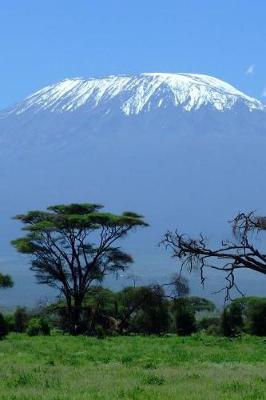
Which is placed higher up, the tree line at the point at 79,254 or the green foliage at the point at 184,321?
the tree line at the point at 79,254

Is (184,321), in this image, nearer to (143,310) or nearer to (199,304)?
(143,310)

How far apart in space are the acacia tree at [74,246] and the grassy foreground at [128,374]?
51.1 ft

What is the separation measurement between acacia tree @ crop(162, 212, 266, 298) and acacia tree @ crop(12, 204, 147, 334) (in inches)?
1190

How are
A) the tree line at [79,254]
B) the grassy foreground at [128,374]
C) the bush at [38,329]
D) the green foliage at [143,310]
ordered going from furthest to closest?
the green foliage at [143,310]
the tree line at [79,254]
the bush at [38,329]
the grassy foreground at [128,374]

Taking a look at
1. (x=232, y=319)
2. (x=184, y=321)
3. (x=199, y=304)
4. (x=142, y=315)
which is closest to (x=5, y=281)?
(x=142, y=315)

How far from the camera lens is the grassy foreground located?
11500 millimetres

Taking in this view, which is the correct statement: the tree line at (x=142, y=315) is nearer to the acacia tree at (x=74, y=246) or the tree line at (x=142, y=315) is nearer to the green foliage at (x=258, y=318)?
the green foliage at (x=258, y=318)

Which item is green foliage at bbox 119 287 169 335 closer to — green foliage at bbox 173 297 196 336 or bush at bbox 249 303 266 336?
green foliage at bbox 173 297 196 336

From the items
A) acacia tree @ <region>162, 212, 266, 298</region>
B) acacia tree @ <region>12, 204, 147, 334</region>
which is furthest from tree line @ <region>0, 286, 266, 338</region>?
acacia tree @ <region>162, 212, 266, 298</region>

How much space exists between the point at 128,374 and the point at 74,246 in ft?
90.0

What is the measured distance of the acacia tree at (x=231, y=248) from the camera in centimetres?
1051

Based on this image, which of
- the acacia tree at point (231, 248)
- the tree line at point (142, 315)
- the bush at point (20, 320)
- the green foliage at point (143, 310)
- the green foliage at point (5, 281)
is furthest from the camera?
the bush at point (20, 320)

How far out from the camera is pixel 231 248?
35.3 feet

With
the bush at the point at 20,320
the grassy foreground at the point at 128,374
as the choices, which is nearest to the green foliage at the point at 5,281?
the bush at the point at 20,320
